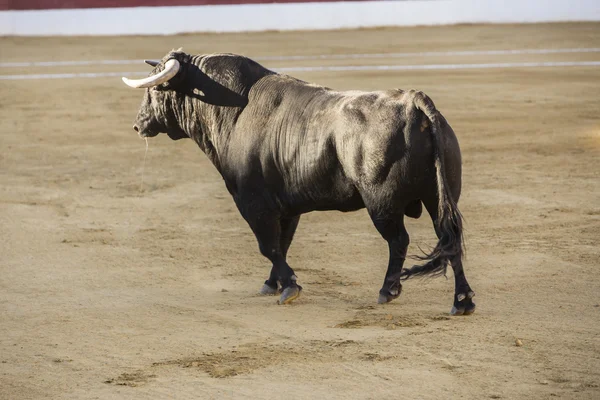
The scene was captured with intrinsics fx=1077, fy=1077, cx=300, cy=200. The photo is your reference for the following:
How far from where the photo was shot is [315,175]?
17.6 feet

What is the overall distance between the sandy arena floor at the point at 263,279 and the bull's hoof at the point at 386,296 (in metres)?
0.06

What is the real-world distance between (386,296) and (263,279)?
0.93 metres

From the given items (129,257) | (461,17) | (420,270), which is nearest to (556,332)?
(420,270)

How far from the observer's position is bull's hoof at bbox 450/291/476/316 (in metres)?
5.19

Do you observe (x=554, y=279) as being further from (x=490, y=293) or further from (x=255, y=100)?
(x=255, y=100)

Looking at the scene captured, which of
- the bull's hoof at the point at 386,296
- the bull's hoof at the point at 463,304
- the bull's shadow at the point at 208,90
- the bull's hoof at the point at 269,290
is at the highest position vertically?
the bull's shadow at the point at 208,90

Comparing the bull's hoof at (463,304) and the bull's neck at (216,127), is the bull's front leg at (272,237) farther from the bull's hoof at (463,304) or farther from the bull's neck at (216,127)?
the bull's hoof at (463,304)

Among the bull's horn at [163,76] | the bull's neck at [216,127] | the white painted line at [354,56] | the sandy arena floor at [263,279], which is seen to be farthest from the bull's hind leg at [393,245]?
the white painted line at [354,56]

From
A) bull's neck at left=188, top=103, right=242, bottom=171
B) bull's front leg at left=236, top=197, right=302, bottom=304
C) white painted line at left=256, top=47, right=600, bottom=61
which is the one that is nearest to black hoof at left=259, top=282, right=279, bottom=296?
bull's front leg at left=236, top=197, right=302, bottom=304

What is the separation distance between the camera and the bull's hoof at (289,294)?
5543 mm

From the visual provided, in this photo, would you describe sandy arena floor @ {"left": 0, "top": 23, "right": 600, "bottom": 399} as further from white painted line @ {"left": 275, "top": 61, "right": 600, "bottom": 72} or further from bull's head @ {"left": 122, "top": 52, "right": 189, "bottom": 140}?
white painted line @ {"left": 275, "top": 61, "right": 600, "bottom": 72}

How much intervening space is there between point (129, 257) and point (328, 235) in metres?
1.32

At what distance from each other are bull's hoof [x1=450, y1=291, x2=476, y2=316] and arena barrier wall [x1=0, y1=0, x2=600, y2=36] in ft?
48.9

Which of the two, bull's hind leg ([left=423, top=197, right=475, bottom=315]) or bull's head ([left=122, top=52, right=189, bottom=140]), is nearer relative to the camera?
bull's hind leg ([left=423, top=197, right=475, bottom=315])
